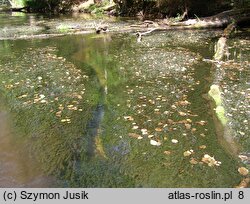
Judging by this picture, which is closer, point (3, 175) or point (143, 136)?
point (3, 175)

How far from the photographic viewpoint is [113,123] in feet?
23.1

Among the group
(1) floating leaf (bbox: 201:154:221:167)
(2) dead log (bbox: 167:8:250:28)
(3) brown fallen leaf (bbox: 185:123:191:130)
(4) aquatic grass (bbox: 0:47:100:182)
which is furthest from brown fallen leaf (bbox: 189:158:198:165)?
(2) dead log (bbox: 167:8:250:28)

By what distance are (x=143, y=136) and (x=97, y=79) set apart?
13.7ft

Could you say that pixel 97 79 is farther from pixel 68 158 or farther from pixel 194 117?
pixel 68 158

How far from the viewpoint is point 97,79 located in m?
10.2

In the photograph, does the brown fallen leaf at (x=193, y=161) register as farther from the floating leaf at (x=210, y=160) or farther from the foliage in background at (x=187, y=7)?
the foliage in background at (x=187, y=7)

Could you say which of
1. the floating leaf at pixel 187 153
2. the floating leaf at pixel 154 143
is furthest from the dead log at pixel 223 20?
the floating leaf at pixel 187 153

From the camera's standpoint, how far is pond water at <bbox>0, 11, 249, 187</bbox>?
17.2ft

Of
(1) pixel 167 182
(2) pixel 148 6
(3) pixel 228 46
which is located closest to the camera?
(1) pixel 167 182

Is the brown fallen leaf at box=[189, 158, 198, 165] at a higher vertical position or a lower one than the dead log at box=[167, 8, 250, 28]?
lower

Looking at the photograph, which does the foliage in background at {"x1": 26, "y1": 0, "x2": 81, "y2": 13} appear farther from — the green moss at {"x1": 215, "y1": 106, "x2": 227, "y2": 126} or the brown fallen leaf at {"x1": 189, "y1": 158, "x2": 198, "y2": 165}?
the brown fallen leaf at {"x1": 189, "y1": 158, "x2": 198, "y2": 165}

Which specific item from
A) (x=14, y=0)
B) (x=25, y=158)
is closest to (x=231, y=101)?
(x=25, y=158)

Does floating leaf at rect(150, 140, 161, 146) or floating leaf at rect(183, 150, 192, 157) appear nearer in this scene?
floating leaf at rect(183, 150, 192, 157)

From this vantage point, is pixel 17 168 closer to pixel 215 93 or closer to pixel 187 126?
pixel 187 126
